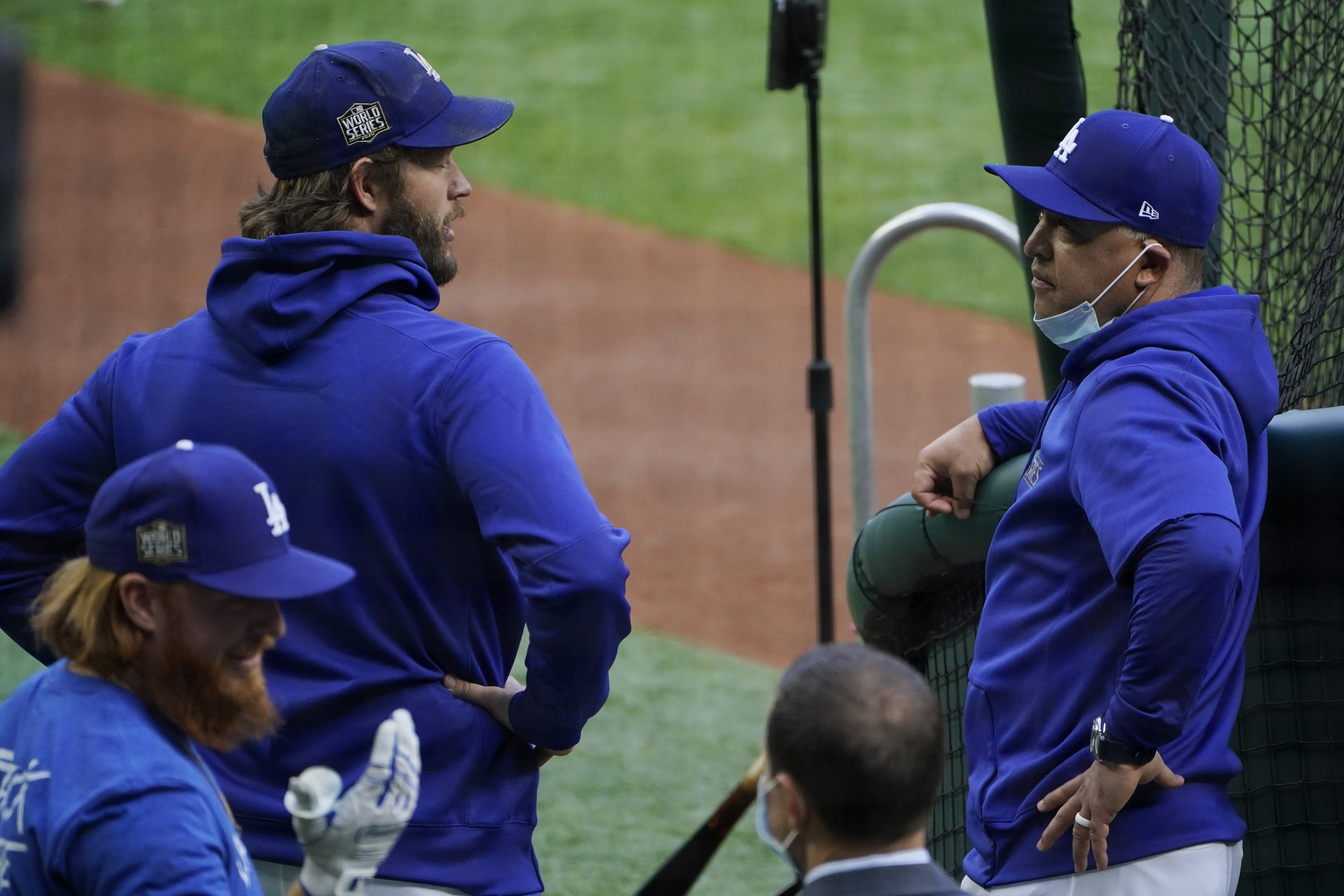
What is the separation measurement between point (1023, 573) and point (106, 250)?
1043cm

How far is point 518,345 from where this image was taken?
10.0 m

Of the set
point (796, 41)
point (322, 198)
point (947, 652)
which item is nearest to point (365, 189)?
point (322, 198)

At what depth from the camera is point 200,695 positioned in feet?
5.90

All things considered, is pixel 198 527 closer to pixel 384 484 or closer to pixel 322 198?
pixel 384 484

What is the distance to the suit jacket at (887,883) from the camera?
Answer: 1.69 metres

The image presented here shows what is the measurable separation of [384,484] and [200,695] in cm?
47

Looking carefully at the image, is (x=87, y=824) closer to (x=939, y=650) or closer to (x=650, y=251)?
(x=939, y=650)

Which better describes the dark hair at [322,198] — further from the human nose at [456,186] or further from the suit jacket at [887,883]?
the suit jacket at [887,883]

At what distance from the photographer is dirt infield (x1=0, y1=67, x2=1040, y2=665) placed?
289 inches

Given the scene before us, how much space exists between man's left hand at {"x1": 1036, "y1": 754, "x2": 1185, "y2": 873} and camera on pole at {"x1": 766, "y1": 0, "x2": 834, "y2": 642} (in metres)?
2.50

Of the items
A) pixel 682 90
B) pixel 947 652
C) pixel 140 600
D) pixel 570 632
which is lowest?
pixel 682 90

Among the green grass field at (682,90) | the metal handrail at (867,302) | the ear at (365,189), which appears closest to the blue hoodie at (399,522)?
the ear at (365,189)

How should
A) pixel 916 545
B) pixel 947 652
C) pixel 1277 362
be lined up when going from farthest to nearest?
pixel 1277 362 → pixel 947 652 → pixel 916 545

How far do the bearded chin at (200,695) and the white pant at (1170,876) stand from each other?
1.03m
